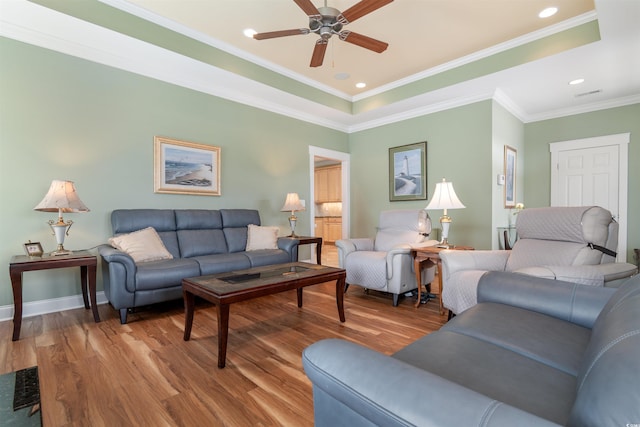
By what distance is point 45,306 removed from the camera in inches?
113

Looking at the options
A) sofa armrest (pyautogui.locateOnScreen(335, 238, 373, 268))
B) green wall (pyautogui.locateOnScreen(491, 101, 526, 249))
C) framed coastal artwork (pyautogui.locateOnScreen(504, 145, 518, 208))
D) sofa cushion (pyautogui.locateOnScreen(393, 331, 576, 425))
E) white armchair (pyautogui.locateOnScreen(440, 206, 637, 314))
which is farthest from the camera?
framed coastal artwork (pyautogui.locateOnScreen(504, 145, 518, 208))

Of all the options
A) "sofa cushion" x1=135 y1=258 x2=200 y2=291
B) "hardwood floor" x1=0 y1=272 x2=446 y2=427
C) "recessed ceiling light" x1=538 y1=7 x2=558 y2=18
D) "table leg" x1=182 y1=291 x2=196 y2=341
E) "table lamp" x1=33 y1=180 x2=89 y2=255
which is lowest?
"hardwood floor" x1=0 y1=272 x2=446 y2=427

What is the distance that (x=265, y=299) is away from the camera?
11.1ft

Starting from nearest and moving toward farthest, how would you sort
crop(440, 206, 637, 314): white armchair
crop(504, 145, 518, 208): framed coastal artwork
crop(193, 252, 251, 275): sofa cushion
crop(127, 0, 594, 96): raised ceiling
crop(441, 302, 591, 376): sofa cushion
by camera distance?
1. crop(441, 302, 591, 376): sofa cushion
2. crop(440, 206, 637, 314): white armchair
3. crop(127, 0, 594, 96): raised ceiling
4. crop(193, 252, 251, 275): sofa cushion
5. crop(504, 145, 518, 208): framed coastal artwork

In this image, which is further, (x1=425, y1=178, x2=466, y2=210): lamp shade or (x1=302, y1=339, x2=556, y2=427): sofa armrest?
(x1=425, y1=178, x2=466, y2=210): lamp shade

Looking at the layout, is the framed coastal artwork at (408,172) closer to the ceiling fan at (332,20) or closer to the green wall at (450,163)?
the green wall at (450,163)

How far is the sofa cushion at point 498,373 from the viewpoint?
839 millimetres

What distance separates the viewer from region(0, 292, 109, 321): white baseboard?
8.85ft

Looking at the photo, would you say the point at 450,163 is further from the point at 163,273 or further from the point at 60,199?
the point at 60,199

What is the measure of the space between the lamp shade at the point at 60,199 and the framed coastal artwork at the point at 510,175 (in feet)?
17.7

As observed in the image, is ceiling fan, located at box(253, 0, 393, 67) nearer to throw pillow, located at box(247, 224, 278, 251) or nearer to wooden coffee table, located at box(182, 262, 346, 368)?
wooden coffee table, located at box(182, 262, 346, 368)

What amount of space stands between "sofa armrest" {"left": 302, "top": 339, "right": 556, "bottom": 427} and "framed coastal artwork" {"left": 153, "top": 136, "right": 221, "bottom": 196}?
349cm

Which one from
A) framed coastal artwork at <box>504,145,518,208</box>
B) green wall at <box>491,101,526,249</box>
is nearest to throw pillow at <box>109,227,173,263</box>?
green wall at <box>491,101,526,249</box>

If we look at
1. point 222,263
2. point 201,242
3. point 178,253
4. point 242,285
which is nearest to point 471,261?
point 242,285
